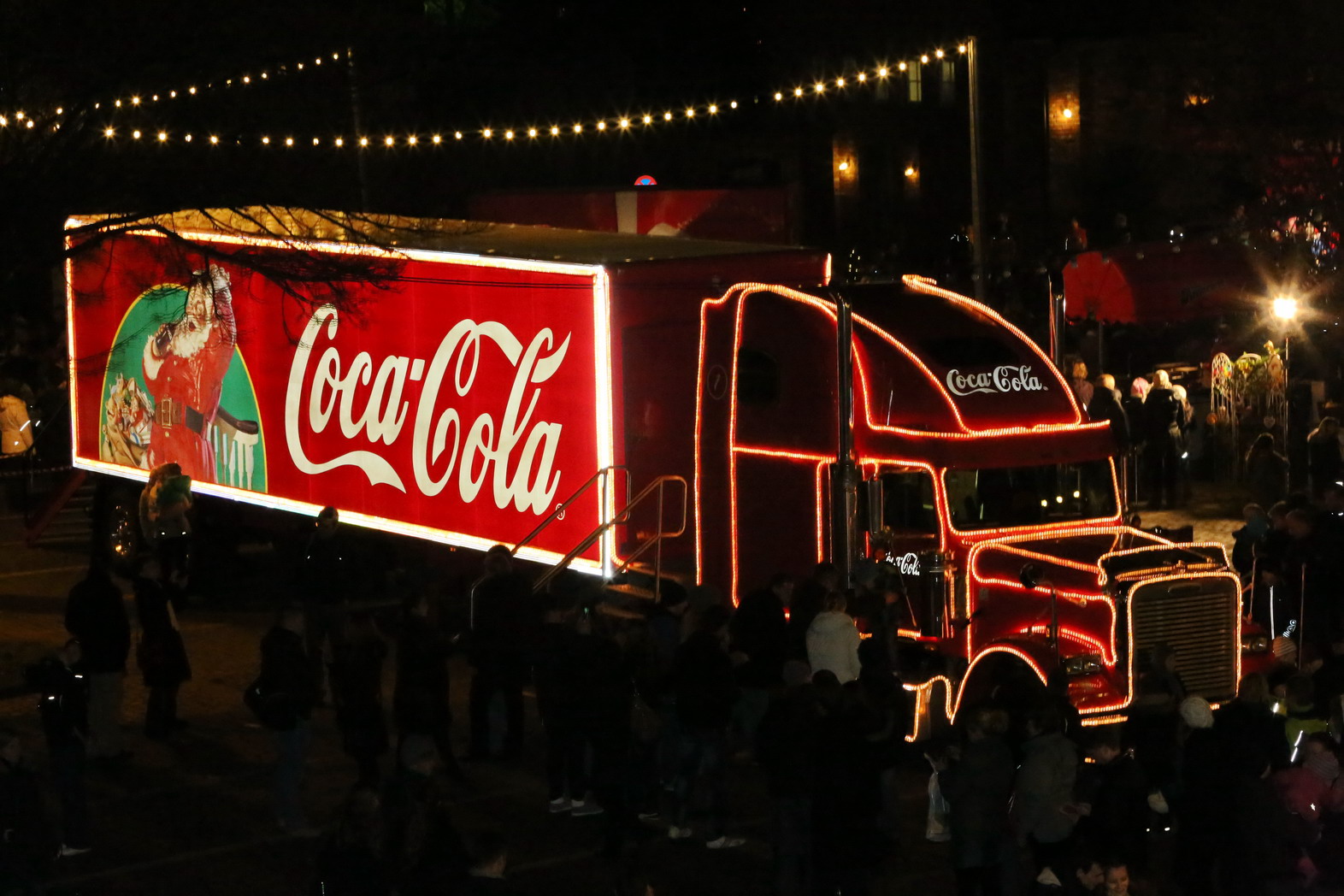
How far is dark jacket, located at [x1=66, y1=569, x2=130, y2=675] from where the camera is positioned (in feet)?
44.4

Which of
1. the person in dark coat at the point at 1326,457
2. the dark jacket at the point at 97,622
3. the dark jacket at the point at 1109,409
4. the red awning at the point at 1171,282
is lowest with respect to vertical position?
the dark jacket at the point at 97,622

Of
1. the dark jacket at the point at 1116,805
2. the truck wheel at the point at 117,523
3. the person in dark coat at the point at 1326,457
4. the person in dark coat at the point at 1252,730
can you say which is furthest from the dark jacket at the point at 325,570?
the person in dark coat at the point at 1326,457

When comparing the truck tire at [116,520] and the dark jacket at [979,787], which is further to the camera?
the truck tire at [116,520]

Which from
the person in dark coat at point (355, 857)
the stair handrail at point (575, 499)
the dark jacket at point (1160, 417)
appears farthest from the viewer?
the dark jacket at point (1160, 417)

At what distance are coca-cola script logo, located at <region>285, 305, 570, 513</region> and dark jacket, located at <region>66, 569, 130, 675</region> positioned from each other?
4227mm

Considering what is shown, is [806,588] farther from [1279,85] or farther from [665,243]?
[1279,85]

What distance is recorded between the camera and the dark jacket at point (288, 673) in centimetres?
1211

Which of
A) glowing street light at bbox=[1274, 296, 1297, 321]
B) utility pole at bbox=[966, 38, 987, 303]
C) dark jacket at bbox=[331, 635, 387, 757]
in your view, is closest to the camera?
dark jacket at bbox=[331, 635, 387, 757]

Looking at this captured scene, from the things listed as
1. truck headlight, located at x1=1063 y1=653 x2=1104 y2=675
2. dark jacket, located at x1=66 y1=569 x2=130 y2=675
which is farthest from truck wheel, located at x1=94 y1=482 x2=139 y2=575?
truck headlight, located at x1=1063 y1=653 x2=1104 y2=675

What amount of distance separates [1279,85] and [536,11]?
19445mm

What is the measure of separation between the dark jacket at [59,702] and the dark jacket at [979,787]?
205 inches

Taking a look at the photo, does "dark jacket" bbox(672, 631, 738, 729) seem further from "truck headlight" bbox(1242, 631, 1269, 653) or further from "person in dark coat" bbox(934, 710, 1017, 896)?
"truck headlight" bbox(1242, 631, 1269, 653)

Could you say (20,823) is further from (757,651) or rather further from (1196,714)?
(1196,714)

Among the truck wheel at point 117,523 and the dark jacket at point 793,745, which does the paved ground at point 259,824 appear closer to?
the dark jacket at point 793,745
